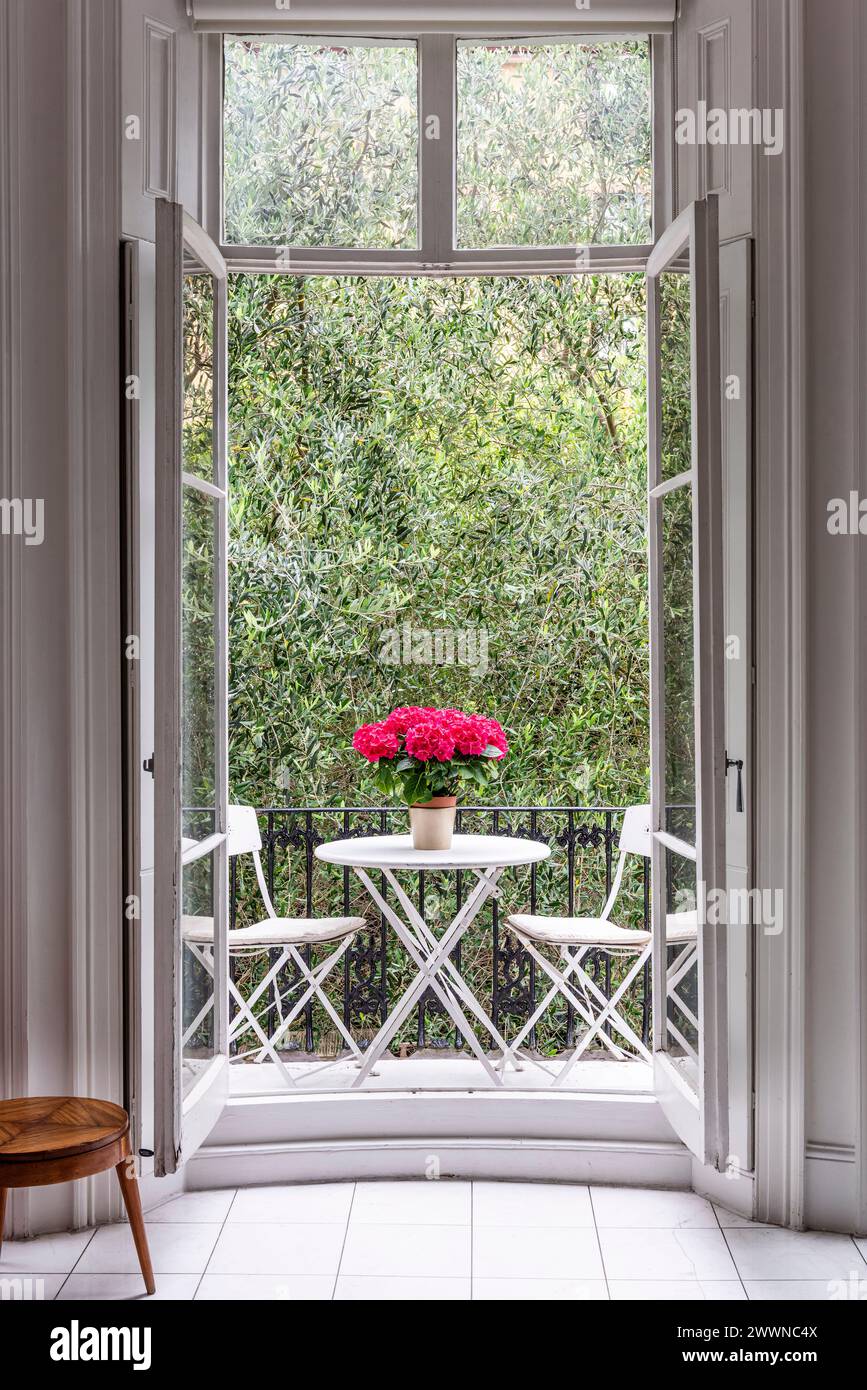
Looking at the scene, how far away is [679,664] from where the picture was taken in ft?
9.73

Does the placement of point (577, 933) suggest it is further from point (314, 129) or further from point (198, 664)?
point (314, 129)

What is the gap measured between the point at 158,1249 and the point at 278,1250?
0.97 feet

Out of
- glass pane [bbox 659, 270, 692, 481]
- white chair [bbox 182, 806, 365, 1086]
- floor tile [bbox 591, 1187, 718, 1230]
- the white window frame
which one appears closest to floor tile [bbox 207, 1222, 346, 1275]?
floor tile [bbox 591, 1187, 718, 1230]

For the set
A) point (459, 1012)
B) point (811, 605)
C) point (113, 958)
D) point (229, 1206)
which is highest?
point (811, 605)

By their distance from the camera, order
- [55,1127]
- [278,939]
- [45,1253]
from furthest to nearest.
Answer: [278,939] < [45,1253] < [55,1127]

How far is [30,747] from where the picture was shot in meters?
2.82

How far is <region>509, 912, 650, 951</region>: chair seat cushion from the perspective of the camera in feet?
11.9

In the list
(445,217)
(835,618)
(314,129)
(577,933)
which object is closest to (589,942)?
(577,933)

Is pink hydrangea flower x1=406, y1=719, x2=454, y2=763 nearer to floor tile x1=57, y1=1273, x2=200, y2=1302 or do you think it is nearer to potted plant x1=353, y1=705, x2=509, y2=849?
potted plant x1=353, y1=705, x2=509, y2=849

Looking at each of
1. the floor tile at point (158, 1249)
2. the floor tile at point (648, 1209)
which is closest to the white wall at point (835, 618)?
the floor tile at point (648, 1209)

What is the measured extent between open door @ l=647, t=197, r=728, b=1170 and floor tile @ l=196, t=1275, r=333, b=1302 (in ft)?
3.06

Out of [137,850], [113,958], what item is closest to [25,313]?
[137,850]
